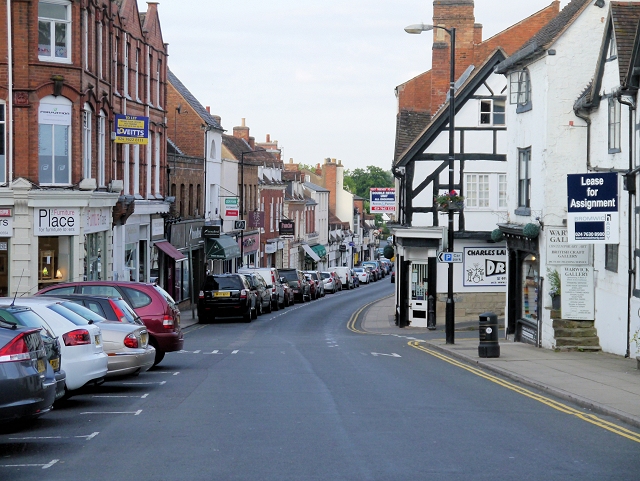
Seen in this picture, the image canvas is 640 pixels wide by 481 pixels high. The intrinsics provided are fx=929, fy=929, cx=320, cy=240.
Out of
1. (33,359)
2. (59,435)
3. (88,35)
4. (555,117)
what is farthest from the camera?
(88,35)

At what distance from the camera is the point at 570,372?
18609 mm

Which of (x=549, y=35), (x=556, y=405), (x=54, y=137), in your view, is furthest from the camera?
(x=54, y=137)

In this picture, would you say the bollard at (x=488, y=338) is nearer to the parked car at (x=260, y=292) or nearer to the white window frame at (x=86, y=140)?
the white window frame at (x=86, y=140)

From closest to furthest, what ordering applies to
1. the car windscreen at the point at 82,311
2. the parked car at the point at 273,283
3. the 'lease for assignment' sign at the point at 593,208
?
the car windscreen at the point at 82,311 → the 'lease for assignment' sign at the point at 593,208 → the parked car at the point at 273,283

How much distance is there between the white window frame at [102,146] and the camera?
33.3 m

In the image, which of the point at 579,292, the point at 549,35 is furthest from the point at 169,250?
the point at 579,292

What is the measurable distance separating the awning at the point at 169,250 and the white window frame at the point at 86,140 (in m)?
11.0

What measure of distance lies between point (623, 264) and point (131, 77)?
23.8 metres

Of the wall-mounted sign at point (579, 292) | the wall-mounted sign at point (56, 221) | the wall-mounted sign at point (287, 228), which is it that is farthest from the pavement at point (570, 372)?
the wall-mounted sign at point (287, 228)

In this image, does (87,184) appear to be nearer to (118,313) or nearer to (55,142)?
(55,142)

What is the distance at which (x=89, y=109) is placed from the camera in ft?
105

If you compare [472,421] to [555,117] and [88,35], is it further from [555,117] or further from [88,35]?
[88,35]

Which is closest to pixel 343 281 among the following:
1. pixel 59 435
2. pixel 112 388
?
pixel 112 388

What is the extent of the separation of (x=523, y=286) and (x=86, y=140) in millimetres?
15365
